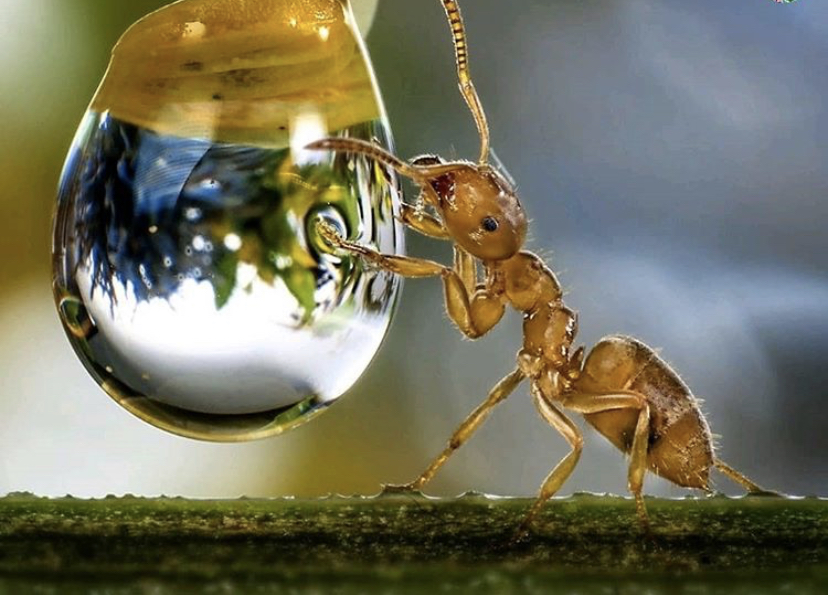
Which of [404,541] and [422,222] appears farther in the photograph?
[422,222]

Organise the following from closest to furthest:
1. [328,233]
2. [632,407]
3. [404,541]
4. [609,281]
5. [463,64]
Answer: [404,541] < [328,233] < [463,64] < [632,407] < [609,281]

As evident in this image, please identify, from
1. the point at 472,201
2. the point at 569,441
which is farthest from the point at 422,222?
the point at 569,441

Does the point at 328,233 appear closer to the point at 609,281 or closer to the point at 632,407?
the point at 632,407

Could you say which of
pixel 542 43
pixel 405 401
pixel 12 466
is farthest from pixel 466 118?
pixel 12 466

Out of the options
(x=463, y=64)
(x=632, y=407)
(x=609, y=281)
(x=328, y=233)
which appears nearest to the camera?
(x=328, y=233)

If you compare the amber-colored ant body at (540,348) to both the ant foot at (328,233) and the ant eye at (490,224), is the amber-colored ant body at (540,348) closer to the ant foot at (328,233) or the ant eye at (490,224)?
the ant eye at (490,224)

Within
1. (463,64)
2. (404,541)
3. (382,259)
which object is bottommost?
(404,541)
